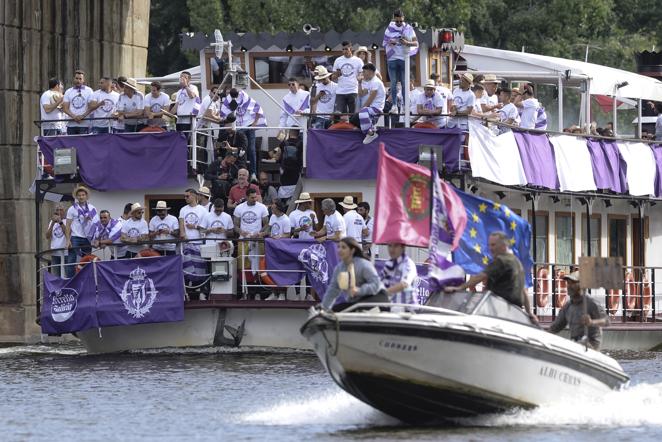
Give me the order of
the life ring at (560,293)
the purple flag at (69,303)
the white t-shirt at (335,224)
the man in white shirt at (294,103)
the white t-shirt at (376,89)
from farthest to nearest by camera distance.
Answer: the life ring at (560,293), the man in white shirt at (294,103), the white t-shirt at (376,89), the purple flag at (69,303), the white t-shirt at (335,224)

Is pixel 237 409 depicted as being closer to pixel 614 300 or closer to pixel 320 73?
pixel 320 73

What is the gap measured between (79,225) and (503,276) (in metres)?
12.1

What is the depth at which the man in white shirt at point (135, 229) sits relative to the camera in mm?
32156

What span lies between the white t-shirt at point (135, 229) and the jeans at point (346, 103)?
3828 millimetres

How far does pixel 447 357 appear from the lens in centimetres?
2139

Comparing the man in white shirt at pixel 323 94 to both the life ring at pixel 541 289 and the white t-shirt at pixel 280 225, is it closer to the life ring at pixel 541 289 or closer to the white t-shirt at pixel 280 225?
the white t-shirt at pixel 280 225

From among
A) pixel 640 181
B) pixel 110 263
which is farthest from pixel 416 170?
pixel 640 181

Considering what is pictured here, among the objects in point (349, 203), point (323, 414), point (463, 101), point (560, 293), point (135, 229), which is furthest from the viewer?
point (560, 293)

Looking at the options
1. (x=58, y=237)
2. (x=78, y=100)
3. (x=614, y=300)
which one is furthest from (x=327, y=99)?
(x=614, y=300)

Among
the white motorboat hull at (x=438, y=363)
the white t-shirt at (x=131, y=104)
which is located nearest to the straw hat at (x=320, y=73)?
the white t-shirt at (x=131, y=104)

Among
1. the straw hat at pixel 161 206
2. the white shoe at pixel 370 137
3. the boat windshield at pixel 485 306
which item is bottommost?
the boat windshield at pixel 485 306

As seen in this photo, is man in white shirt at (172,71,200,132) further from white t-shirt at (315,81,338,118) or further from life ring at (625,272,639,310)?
life ring at (625,272,639,310)

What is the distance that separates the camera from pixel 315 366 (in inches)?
1162

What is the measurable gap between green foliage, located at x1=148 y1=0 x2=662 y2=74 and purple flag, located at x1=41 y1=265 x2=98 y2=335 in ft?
76.1
